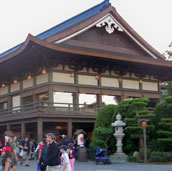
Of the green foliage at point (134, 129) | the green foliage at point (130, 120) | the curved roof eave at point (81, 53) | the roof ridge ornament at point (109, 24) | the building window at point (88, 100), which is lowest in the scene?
the green foliage at point (134, 129)

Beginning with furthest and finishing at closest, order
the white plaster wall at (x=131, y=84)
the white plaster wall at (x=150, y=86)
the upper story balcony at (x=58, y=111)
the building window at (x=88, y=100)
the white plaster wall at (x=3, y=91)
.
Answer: the white plaster wall at (x=3, y=91) → the white plaster wall at (x=150, y=86) → the white plaster wall at (x=131, y=84) → the building window at (x=88, y=100) → the upper story balcony at (x=58, y=111)

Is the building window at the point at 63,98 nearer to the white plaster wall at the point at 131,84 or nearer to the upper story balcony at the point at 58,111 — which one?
the upper story balcony at the point at 58,111

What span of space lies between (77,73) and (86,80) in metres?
1.05

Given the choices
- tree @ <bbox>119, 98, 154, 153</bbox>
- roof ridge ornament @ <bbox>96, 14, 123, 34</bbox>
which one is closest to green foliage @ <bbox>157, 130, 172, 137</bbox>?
tree @ <bbox>119, 98, 154, 153</bbox>

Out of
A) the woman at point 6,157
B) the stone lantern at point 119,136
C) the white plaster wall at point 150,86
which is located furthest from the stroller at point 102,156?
the white plaster wall at point 150,86

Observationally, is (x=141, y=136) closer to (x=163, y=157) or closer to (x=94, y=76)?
(x=163, y=157)

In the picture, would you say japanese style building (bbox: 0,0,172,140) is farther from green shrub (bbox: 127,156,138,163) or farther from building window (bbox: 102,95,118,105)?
green shrub (bbox: 127,156,138,163)

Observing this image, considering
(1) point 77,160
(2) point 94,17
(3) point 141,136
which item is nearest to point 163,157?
(3) point 141,136

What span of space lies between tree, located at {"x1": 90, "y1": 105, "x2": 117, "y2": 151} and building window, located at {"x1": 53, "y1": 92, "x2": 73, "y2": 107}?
359 cm

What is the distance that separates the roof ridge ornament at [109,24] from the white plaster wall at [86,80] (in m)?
4.51

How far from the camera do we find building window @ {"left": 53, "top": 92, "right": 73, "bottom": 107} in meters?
27.6

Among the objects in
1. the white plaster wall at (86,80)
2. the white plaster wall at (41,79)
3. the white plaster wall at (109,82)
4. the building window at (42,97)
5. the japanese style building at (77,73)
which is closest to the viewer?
the japanese style building at (77,73)

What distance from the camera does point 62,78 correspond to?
28406 millimetres

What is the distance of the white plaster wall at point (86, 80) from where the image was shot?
96.6 ft
